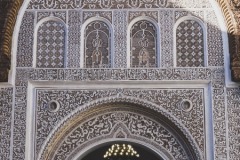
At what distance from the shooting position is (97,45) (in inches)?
440

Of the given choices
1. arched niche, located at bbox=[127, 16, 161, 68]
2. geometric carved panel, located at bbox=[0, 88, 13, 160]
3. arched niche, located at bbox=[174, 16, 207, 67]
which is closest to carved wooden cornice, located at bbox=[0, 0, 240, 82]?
geometric carved panel, located at bbox=[0, 88, 13, 160]

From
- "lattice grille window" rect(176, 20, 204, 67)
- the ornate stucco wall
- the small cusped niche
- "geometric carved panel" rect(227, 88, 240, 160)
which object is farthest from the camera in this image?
"lattice grille window" rect(176, 20, 204, 67)

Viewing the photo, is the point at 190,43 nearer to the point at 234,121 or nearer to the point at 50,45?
the point at 234,121

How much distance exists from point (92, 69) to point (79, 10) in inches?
38.9

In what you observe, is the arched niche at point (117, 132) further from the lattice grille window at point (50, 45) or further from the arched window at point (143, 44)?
the lattice grille window at point (50, 45)

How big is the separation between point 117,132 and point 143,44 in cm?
143

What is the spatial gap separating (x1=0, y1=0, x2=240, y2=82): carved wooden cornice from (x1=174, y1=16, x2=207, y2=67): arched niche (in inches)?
16.5

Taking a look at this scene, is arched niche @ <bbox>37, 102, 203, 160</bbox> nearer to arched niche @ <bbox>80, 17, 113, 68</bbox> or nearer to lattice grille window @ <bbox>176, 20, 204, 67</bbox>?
arched niche @ <bbox>80, 17, 113, 68</bbox>

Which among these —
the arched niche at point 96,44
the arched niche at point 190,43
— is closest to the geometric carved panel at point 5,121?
the arched niche at point 96,44

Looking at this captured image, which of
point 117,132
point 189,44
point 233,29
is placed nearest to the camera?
point 117,132

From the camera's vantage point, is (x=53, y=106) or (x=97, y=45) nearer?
(x=53, y=106)

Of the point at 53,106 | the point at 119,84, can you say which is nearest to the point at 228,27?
the point at 119,84

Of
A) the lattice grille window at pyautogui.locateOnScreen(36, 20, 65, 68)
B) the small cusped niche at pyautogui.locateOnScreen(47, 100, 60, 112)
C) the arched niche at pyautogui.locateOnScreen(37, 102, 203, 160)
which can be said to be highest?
the lattice grille window at pyautogui.locateOnScreen(36, 20, 65, 68)

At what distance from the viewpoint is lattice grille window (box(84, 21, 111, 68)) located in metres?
11.1
